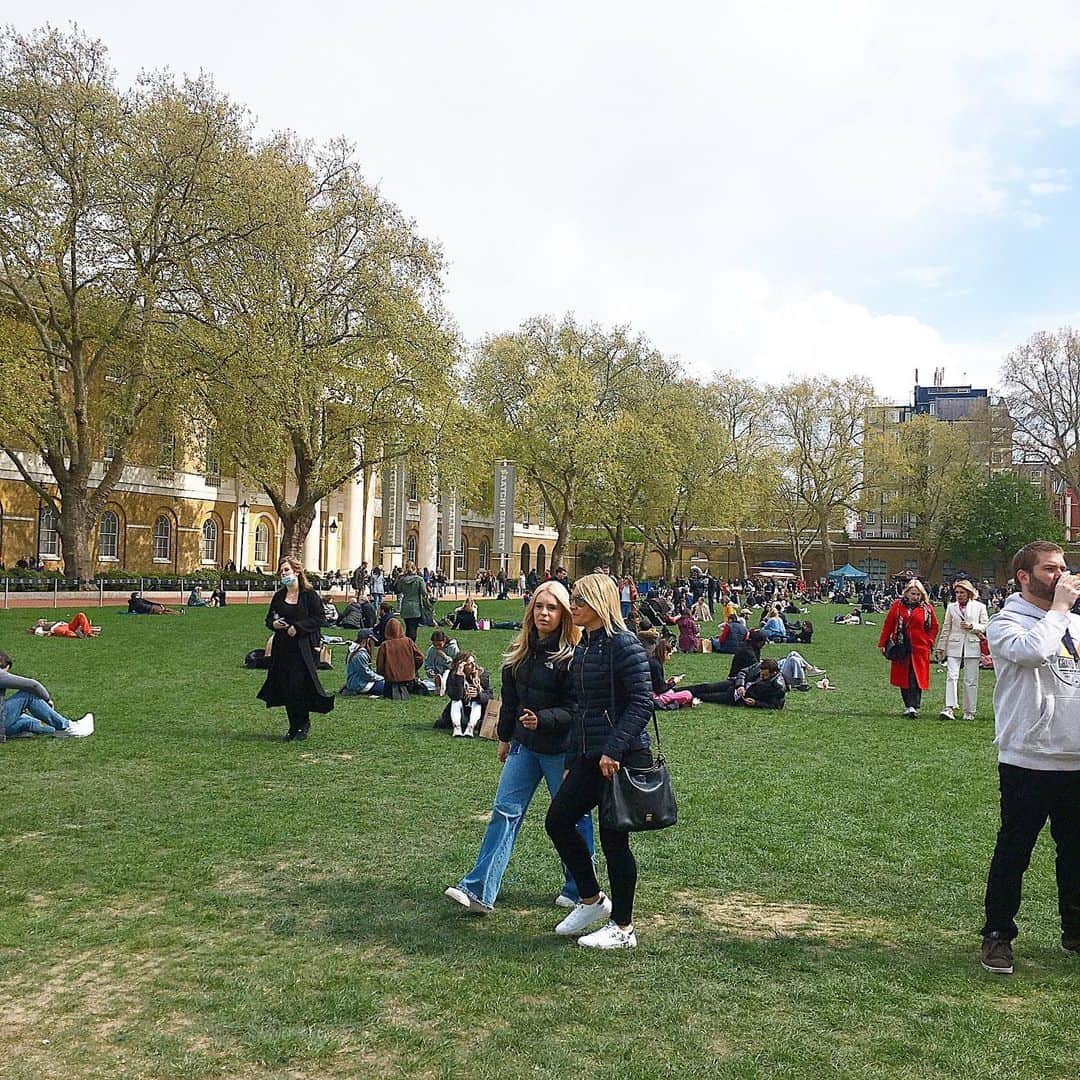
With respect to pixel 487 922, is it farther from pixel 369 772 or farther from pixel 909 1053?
pixel 369 772

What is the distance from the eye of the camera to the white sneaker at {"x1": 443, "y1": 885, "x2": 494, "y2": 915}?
5738 mm

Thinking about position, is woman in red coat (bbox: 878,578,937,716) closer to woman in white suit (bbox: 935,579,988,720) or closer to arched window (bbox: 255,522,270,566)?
woman in white suit (bbox: 935,579,988,720)

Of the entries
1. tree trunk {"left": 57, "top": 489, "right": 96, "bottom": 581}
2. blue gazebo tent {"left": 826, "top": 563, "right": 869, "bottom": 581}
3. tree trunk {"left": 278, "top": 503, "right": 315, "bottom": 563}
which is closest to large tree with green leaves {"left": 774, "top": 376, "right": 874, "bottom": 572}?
blue gazebo tent {"left": 826, "top": 563, "right": 869, "bottom": 581}

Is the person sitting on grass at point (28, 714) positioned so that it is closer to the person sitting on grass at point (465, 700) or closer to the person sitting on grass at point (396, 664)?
the person sitting on grass at point (465, 700)

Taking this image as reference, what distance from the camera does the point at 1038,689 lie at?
496cm

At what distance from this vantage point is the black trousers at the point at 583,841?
5285mm

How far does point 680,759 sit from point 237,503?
48.6 meters

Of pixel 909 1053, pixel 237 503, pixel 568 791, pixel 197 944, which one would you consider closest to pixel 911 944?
pixel 909 1053

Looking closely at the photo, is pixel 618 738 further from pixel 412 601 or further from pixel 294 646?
pixel 412 601

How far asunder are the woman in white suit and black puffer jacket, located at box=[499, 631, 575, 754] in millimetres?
8701

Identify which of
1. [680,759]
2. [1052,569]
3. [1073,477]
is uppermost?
[1073,477]

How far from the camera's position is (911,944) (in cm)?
538

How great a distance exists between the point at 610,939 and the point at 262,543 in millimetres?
57538

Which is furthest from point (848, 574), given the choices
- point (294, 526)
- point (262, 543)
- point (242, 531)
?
point (294, 526)
